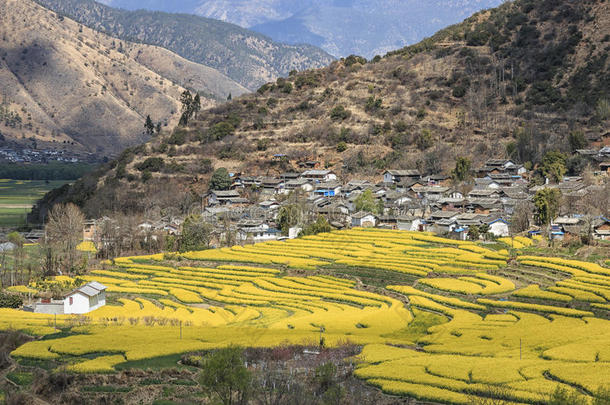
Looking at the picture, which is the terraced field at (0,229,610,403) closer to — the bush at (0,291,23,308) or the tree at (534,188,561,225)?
the bush at (0,291,23,308)

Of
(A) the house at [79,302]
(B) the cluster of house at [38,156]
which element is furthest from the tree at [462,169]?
(B) the cluster of house at [38,156]

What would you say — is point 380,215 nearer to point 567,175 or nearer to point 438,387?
point 567,175

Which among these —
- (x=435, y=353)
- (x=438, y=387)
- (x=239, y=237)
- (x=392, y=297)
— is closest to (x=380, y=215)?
(x=239, y=237)

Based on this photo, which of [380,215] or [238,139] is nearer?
[380,215]

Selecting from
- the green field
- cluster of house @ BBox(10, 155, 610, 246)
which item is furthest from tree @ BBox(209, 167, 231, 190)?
the green field

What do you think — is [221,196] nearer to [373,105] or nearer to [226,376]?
[373,105]

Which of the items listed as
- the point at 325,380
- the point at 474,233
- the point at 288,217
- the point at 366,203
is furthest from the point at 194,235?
the point at 325,380
